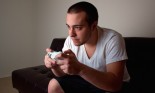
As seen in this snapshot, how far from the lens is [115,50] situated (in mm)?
949

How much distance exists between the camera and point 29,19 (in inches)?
104

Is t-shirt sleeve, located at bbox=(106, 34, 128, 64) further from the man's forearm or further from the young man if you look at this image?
the man's forearm

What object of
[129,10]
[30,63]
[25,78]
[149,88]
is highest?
[129,10]

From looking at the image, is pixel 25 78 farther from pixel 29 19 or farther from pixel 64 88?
pixel 29 19

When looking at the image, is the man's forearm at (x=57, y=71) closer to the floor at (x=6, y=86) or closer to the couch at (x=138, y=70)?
the couch at (x=138, y=70)

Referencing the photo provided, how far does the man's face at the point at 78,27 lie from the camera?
0.93 meters

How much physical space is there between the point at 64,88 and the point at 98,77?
0.29m

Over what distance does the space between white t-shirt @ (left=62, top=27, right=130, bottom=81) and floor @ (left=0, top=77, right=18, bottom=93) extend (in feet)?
4.33

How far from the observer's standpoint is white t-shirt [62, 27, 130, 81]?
37.1 inches

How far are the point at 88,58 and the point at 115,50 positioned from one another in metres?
0.18

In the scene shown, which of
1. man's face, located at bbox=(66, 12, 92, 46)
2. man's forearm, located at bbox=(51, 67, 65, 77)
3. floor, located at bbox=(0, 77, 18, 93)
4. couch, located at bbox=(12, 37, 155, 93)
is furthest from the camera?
floor, located at bbox=(0, 77, 18, 93)

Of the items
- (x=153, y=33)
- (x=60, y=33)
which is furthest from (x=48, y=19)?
(x=153, y=33)

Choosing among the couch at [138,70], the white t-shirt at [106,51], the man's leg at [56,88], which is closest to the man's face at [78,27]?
the white t-shirt at [106,51]

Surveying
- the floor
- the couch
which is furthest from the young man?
the floor
